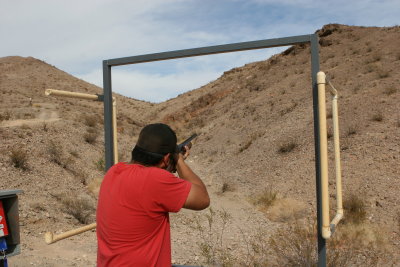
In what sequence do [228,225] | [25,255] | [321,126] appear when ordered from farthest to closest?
1. [228,225]
2. [25,255]
3. [321,126]

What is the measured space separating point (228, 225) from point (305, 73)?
16.8m

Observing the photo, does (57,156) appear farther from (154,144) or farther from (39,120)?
(154,144)

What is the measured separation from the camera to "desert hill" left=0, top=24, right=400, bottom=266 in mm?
8453

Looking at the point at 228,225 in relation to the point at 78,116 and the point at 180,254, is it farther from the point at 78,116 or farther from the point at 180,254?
the point at 78,116

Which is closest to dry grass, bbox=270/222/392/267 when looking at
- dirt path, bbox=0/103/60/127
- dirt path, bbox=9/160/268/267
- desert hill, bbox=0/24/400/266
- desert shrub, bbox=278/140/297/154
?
desert hill, bbox=0/24/400/266

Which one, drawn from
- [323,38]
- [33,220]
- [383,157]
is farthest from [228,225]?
[323,38]

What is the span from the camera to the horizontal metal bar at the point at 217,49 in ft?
9.29

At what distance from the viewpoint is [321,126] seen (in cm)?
245

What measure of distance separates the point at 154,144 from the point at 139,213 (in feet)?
1.19

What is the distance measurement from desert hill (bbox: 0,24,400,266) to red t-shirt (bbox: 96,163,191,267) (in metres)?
4.37

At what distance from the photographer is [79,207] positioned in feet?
28.9

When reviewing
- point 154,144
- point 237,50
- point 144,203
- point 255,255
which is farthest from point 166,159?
point 255,255

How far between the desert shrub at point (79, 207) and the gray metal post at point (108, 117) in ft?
17.9

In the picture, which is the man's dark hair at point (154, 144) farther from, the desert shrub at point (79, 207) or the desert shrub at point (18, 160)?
the desert shrub at point (18, 160)
